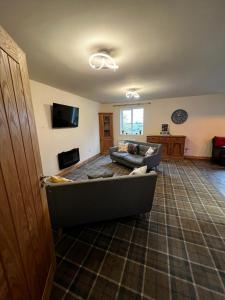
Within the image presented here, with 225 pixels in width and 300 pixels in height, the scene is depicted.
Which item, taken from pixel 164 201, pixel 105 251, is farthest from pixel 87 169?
pixel 105 251

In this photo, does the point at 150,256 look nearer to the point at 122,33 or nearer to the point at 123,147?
the point at 122,33

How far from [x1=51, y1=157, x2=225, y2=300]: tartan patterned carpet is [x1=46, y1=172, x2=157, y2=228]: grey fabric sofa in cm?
26

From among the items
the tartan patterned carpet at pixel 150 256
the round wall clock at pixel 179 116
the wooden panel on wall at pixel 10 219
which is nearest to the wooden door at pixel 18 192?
the wooden panel on wall at pixel 10 219

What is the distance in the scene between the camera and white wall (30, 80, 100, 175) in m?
3.36

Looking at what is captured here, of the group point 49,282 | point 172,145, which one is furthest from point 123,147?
point 49,282

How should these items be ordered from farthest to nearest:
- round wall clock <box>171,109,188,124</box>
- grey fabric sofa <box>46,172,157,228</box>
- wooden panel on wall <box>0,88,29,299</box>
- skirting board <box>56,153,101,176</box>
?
round wall clock <box>171,109,188,124</box> < skirting board <box>56,153,101,176</box> < grey fabric sofa <box>46,172,157,228</box> < wooden panel on wall <box>0,88,29,299</box>

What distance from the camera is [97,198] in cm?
189

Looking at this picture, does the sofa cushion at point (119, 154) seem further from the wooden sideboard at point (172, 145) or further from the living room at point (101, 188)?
the living room at point (101, 188)

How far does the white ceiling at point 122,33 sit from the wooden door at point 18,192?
23.8 inches

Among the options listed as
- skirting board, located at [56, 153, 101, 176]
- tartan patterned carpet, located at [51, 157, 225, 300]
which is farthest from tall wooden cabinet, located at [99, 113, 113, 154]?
tartan patterned carpet, located at [51, 157, 225, 300]

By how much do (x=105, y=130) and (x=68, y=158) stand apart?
283cm

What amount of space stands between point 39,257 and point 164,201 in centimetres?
229

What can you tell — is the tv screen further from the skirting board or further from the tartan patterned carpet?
the tartan patterned carpet

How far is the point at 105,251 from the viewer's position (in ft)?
5.65
